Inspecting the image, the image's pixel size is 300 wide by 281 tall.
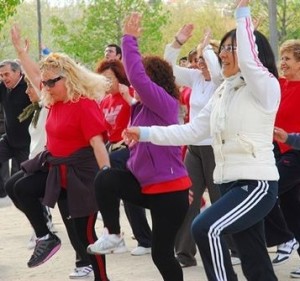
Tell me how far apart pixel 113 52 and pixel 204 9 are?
37639mm

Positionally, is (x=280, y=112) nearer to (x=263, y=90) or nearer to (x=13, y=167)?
(x=263, y=90)

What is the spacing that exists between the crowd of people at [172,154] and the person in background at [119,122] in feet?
0.04

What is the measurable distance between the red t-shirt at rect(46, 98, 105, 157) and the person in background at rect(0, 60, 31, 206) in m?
2.98

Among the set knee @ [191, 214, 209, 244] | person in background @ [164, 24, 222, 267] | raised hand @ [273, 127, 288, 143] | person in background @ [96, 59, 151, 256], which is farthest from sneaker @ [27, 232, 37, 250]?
knee @ [191, 214, 209, 244]

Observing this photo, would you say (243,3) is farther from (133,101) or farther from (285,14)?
(285,14)

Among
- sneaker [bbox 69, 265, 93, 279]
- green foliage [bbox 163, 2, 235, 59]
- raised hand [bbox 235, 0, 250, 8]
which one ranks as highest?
raised hand [bbox 235, 0, 250, 8]

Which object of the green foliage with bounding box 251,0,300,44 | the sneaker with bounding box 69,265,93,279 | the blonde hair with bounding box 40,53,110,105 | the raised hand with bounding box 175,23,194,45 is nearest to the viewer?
the blonde hair with bounding box 40,53,110,105

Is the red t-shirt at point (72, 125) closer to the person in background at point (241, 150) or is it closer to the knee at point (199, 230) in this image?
the person in background at point (241, 150)

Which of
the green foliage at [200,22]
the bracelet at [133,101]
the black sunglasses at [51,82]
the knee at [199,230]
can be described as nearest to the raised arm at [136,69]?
the bracelet at [133,101]

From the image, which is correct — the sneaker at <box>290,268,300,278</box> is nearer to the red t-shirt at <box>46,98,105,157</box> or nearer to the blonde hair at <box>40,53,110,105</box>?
the red t-shirt at <box>46,98,105,157</box>

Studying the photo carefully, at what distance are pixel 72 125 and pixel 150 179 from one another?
2.92ft

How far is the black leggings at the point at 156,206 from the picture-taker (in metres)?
6.04

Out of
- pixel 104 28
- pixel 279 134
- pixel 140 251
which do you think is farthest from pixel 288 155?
pixel 104 28

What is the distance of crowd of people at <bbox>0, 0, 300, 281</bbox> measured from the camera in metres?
5.27
